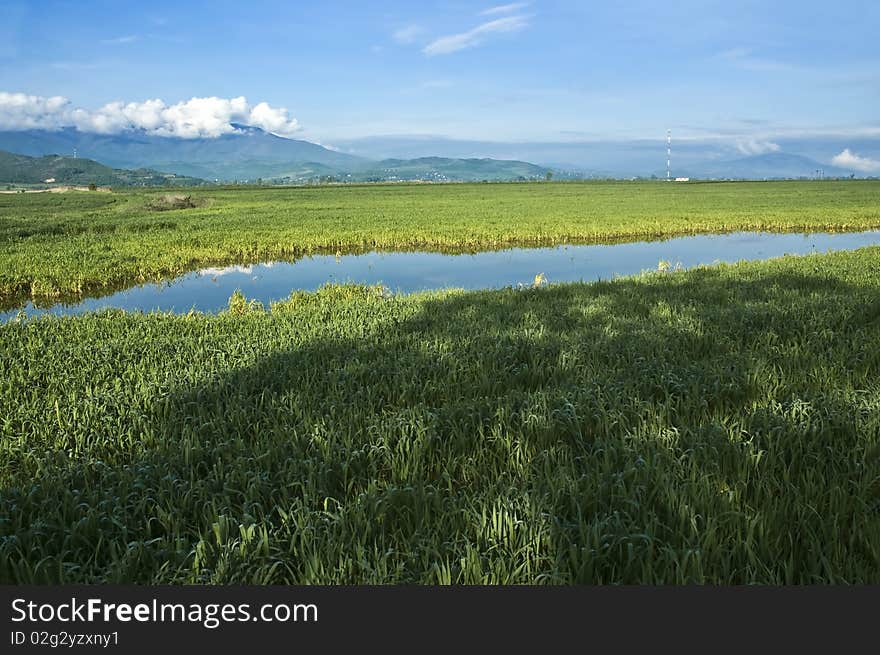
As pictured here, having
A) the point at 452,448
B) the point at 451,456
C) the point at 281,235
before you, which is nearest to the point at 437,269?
the point at 281,235

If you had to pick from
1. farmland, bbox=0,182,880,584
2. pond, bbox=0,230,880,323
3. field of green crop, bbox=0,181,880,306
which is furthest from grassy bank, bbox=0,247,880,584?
field of green crop, bbox=0,181,880,306

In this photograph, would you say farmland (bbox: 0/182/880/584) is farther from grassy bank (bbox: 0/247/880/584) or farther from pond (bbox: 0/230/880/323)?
pond (bbox: 0/230/880/323)

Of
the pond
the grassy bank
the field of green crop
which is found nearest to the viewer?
the grassy bank

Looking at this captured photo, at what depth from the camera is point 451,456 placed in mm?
4289

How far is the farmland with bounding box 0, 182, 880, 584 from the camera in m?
3.02

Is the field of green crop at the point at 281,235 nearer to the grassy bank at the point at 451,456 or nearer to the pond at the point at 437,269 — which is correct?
the pond at the point at 437,269

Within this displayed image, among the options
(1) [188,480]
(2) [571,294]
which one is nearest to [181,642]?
(1) [188,480]

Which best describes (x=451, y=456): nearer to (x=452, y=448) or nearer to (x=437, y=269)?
(x=452, y=448)

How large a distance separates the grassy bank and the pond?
832cm

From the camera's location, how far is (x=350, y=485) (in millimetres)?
3877

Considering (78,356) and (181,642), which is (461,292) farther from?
(181,642)

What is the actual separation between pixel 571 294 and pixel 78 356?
29.3 feet

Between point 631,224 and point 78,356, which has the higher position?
point 631,224

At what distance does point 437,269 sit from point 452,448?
58.2 ft
